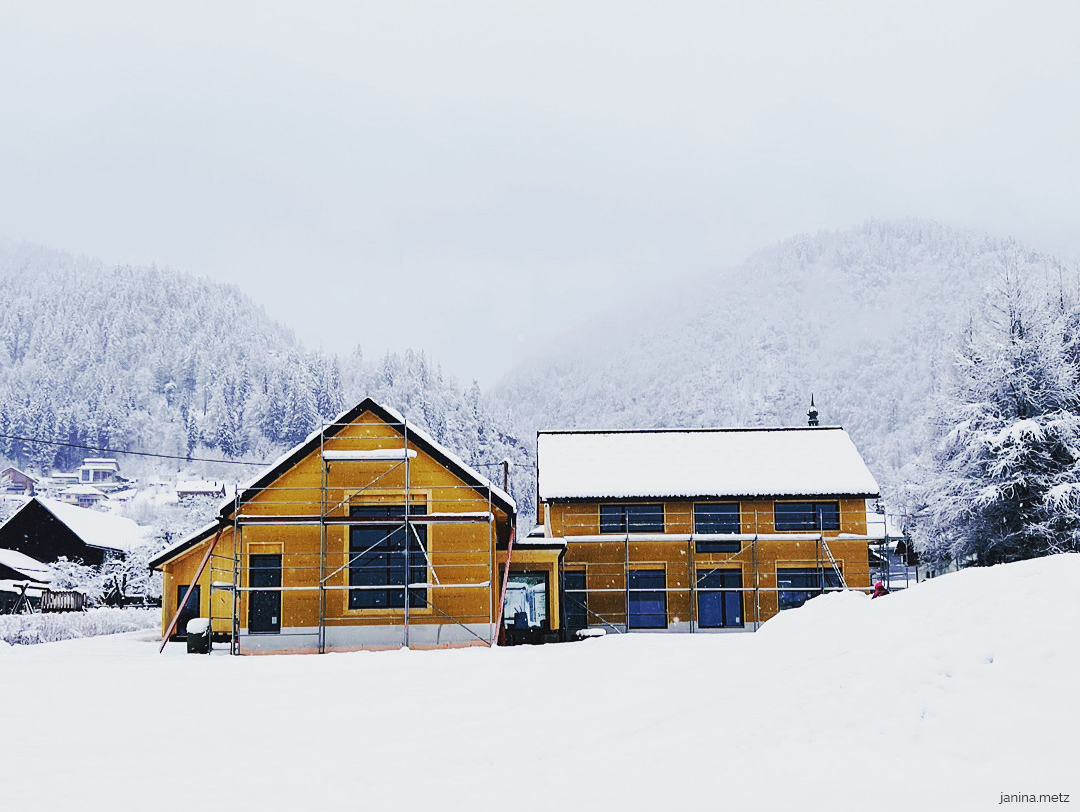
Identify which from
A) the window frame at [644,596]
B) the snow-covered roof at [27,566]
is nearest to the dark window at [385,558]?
the window frame at [644,596]

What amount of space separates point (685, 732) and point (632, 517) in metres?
25.0

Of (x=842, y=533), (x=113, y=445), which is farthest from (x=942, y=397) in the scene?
(x=113, y=445)

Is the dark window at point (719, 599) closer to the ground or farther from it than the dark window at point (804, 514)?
closer to the ground

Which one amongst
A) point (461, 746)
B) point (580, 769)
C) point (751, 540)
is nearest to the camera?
point (580, 769)

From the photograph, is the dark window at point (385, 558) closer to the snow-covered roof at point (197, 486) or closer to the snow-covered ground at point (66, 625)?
the snow-covered ground at point (66, 625)

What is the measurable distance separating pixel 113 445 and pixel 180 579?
164 meters

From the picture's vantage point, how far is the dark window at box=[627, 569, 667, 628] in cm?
3328

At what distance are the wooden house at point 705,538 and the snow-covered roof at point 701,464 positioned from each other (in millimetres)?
70

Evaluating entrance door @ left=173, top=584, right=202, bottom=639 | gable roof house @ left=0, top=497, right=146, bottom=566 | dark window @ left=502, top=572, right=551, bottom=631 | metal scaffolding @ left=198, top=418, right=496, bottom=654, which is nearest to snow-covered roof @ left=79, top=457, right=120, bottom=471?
gable roof house @ left=0, top=497, right=146, bottom=566

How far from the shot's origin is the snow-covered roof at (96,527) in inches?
2509

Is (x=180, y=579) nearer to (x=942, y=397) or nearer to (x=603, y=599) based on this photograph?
(x=603, y=599)

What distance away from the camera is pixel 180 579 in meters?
30.7

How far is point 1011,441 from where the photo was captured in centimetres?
3127

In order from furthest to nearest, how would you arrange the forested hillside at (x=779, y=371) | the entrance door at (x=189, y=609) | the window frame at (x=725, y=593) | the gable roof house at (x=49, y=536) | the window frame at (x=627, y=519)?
the forested hillside at (x=779, y=371) → the gable roof house at (x=49, y=536) → the window frame at (x=627, y=519) → the window frame at (x=725, y=593) → the entrance door at (x=189, y=609)
